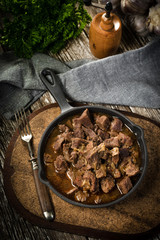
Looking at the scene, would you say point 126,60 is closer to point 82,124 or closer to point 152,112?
point 152,112

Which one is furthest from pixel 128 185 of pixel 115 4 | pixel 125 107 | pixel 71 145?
pixel 115 4

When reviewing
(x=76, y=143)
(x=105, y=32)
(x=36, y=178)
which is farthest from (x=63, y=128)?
(x=105, y=32)

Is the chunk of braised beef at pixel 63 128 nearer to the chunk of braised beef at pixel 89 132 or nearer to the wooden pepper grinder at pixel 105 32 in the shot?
the chunk of braised beef at pixel 89 132

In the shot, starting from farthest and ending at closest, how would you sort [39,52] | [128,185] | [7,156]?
1. [39,52]
2. [7,156]
3. [128,185]

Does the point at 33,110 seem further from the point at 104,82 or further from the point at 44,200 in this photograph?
the point at 44,200

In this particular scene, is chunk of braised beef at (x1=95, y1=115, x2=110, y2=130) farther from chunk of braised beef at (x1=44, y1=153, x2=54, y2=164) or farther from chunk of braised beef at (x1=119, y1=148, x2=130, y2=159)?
chunk of braised beef at (x1=44, y1=153, x2=54, y2=164)

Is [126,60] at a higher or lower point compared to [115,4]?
lower

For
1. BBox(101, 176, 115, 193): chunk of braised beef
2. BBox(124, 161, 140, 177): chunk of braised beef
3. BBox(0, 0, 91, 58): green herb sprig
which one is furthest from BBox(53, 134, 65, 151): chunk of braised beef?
BBox(0, 0, 91, 58): green herb sprig
